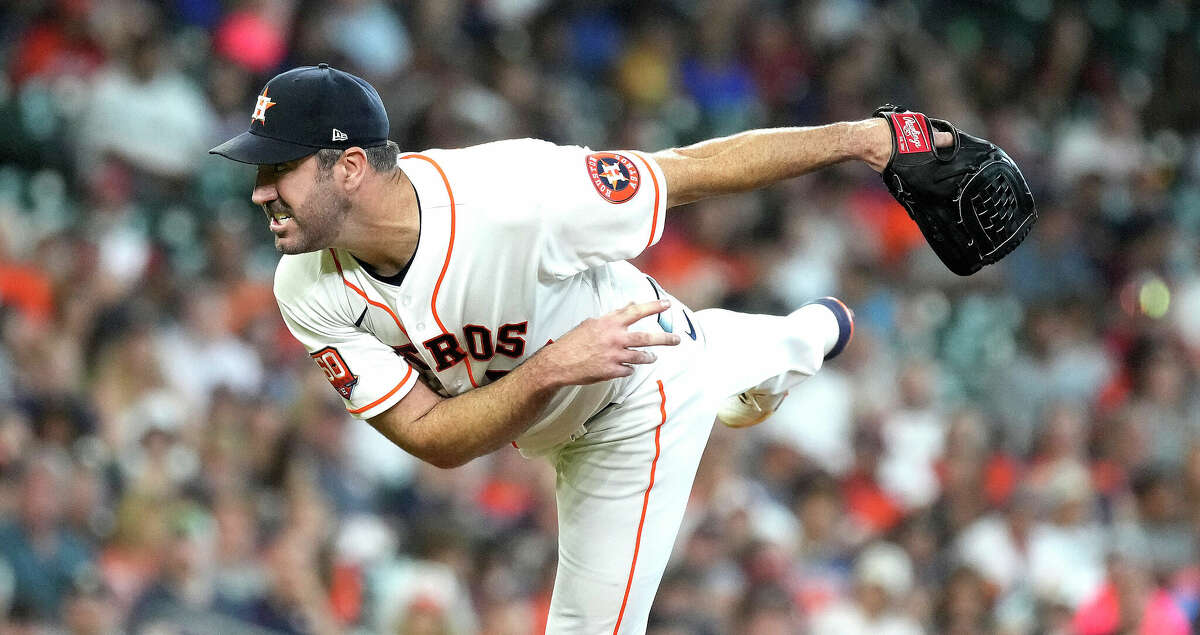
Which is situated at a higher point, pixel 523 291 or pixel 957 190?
pixel 957 190

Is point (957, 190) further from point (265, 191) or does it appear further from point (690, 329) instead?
point (265, 191)

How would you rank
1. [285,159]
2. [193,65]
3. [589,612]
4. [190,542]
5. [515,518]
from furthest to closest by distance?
[193,65]
[515,518]
[190,542]
[589,612]
[285,159]

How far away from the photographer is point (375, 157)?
370 centimetres

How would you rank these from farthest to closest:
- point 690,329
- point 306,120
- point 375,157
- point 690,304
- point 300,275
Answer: point 690,304 < point 690,329 < point 300,275 < point 375,157 < point 306,120

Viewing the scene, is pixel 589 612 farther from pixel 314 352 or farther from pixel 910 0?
pixel 910 0

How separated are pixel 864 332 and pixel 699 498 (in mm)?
1801

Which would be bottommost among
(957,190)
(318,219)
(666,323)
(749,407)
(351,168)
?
(749,407)

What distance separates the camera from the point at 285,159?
140 inches

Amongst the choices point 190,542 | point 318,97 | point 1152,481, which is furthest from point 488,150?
point 1152,481

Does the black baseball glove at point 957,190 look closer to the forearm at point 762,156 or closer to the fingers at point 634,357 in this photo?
the forearm at point 762,156

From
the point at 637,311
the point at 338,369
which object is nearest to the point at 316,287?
the point at 338,369

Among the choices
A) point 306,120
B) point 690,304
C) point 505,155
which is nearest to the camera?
point 306,120

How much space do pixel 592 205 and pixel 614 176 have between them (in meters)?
0.11

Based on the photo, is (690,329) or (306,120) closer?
Answer: (306,120)
